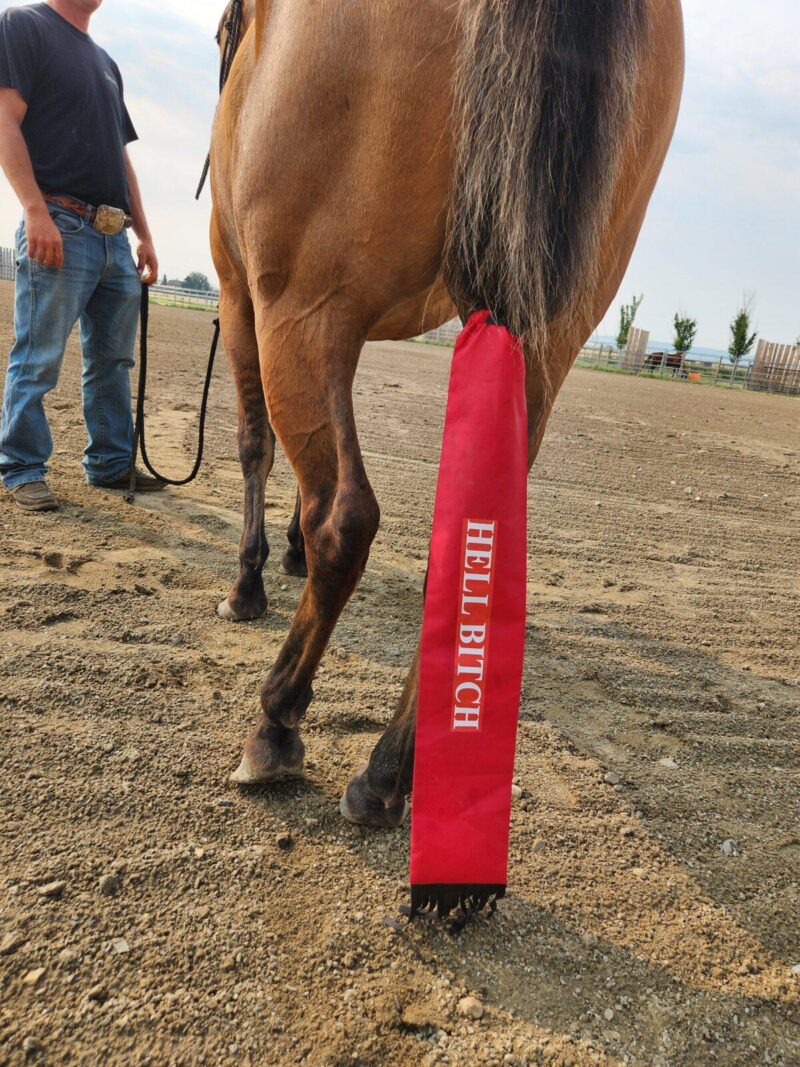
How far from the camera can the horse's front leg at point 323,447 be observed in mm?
1628

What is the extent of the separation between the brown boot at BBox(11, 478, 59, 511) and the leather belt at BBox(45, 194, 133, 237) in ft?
4.87

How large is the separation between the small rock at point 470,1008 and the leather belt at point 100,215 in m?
4.10

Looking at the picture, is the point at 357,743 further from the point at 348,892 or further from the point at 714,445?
the point at 714,445

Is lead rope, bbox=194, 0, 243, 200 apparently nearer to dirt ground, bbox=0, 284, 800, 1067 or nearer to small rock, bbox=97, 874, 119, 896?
dirt ground, bbox=0, 284, 800, 1067

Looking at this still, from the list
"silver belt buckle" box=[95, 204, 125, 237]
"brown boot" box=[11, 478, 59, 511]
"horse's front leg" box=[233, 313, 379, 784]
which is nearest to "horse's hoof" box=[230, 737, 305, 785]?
"horse's front leg" box=[233, 313, 379, 784]

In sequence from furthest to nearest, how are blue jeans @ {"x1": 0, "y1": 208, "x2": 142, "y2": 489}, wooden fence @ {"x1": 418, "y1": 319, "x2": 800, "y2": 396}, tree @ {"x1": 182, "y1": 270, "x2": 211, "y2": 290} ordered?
tree @ {"x1": 182, "y1": 270, "x2": 211, "y2": 290}, wooden fence @ {"x1": 418, "y1": 319, "x2": 800, "y2": 396}, blue jeans @ {"x1": 0, "y1": 208, "x2": 142, "y2": 489}

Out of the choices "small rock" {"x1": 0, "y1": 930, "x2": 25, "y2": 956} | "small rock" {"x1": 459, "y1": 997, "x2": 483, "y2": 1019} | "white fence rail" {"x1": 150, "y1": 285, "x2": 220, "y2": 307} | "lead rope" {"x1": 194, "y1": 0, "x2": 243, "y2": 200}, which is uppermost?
"white fence rail" {"x1": 150, "y1": 285, "x2": 220, "y2": 307}

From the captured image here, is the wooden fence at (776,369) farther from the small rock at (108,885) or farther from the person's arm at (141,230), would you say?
the small rock at (108,885)

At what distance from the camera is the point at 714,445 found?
8445 millimetres

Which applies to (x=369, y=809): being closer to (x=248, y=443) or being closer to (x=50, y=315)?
(x=248, y=443)

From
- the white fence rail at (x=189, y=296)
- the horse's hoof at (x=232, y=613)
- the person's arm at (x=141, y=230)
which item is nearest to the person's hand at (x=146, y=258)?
the person's arm at (x=141, y=230)

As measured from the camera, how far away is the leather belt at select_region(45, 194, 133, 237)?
3.87 meters

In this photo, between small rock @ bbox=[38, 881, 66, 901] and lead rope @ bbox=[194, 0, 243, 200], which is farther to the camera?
lead rope @ bbox=[194, 0, 243, 200]

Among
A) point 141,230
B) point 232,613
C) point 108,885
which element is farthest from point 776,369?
point 108,885
